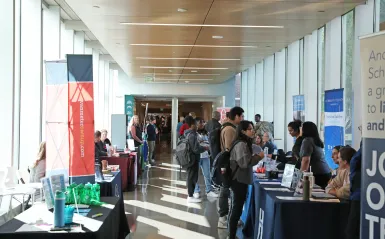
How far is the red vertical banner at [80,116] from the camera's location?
4.54 m

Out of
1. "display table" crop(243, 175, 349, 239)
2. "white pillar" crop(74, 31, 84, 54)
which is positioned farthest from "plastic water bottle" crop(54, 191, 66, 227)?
"white pillar" crop(74, 31, 84, 54)

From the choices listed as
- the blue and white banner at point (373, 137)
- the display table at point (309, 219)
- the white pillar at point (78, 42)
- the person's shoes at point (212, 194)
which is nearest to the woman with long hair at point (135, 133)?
the white pillar at point (78, 42)

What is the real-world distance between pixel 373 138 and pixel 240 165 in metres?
2.78

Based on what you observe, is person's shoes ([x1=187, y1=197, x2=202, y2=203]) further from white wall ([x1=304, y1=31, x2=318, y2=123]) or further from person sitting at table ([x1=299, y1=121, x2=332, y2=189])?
white wall ([x1=304, y1=31, x2=318, y2=123])

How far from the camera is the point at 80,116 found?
4570 millimetres

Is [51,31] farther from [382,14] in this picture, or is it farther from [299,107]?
[382,14]

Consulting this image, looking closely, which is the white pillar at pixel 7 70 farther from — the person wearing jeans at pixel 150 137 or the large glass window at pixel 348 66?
the person wearing jeans at pixel 150 137

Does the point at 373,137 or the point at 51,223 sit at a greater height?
the point at 373,137

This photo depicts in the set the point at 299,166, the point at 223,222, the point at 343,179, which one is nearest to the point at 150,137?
the point at 223,222

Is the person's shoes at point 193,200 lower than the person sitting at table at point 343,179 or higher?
lower

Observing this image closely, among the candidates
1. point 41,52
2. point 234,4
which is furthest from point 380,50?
point 41,52

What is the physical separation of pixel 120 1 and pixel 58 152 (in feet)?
8.98

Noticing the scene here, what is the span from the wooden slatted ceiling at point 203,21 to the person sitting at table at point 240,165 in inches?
87.7

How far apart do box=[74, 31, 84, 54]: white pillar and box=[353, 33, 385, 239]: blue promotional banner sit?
446 inches
